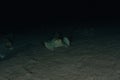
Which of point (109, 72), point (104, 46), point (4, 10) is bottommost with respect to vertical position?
point (109, 72)

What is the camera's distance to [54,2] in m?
24.0

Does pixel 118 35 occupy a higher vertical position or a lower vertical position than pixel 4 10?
lower

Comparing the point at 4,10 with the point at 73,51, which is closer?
the point at 73,51

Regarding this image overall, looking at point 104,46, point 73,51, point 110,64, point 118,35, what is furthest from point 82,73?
point 118,35

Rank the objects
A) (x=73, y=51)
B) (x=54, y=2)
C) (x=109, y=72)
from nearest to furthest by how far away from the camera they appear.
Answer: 1. (x=109, y=72)
2. (x=73, y=51)
3. (x=54, y=2)

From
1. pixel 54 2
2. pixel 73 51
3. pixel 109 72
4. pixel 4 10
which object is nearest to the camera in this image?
pixel 109 72

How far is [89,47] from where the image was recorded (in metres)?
6.35

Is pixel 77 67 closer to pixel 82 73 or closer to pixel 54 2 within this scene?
pixel 82 73

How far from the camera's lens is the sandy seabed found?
4504mm

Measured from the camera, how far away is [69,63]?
5188 mm

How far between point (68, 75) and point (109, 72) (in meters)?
0.77

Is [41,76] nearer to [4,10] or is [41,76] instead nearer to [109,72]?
[109,72]

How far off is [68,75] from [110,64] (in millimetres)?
960

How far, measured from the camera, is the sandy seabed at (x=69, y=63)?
4.50 metres
